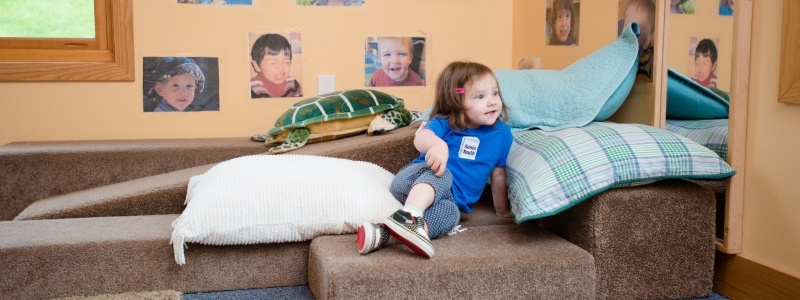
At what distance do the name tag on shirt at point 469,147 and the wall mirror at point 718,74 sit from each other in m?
0.58

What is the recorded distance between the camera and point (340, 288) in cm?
170

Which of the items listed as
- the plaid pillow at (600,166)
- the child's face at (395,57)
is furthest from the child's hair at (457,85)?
the child's face at (395,57)

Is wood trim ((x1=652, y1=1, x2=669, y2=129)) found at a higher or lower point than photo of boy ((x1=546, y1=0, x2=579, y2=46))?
lower

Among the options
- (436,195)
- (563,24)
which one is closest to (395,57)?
(563,24)

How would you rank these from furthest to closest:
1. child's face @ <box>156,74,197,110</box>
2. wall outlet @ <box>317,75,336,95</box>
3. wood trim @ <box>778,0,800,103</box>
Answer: wall outlet @ <box>317,75,336,95</box>
child's face @ <box>156,74,197,110</box>
wood trim @ <box>778,0,800,103</box>

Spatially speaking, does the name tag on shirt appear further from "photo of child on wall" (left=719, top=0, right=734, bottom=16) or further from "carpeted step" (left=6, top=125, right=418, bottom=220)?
"photo of child on wall" (left=719, top=0, right=734, bottom=16)

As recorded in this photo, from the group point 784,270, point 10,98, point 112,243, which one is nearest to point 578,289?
point 784,270

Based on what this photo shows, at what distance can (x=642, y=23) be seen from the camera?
2467 mm

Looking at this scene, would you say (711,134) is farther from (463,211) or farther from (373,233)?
(373,233)

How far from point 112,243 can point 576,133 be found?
122 cm

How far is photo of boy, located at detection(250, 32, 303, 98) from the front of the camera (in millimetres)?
3307

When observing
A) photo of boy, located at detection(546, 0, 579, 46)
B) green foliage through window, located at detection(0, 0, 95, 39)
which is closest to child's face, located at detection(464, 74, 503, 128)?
photo of boy, located at detection(546, 0, 579, 46)

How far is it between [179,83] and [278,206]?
140 cm

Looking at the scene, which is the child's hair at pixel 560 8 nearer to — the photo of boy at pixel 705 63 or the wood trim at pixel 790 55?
the photo of boy at pixel 705 63
